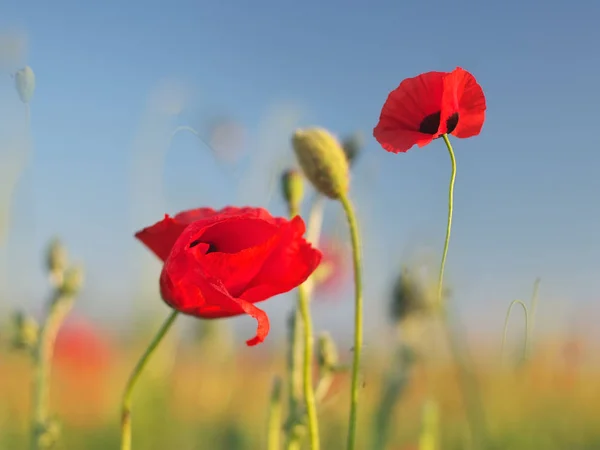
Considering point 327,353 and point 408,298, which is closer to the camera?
point 327,353

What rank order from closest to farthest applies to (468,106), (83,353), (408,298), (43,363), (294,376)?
(468,106) < (294,376) < (43,363) < (408,298) < (83,353)

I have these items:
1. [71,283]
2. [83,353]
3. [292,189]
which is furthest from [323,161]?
[83,353]

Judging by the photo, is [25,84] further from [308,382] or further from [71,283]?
[71,283]

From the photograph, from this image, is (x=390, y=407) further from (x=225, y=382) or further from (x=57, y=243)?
(x=225, y=382)

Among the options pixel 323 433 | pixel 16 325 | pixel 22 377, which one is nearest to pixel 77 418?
pixel 22 377

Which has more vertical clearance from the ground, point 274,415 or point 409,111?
point 409,111

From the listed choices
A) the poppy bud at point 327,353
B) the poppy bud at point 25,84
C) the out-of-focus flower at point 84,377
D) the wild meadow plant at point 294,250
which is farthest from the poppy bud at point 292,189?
the out-of-focus flower at point 84,377
